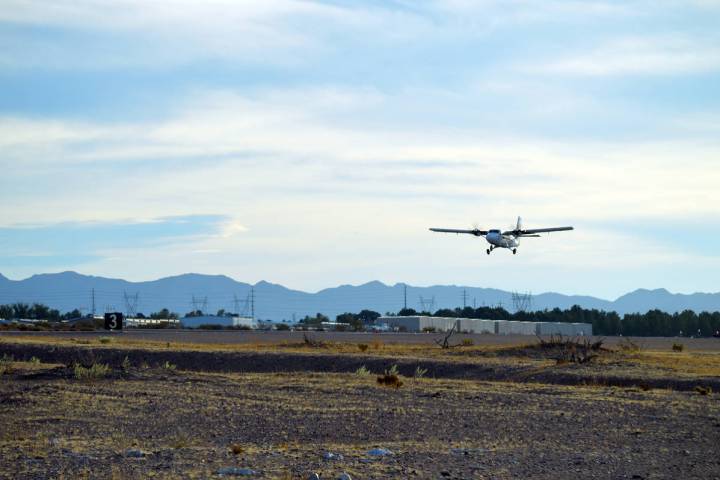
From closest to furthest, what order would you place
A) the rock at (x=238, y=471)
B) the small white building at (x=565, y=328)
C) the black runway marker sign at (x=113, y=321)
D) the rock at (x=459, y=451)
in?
the rock at (x=238, y=471), the rock at (x=459, y=451), the black runway marker sign at (x=113, y=321), the small white building at (x=565, y=328)

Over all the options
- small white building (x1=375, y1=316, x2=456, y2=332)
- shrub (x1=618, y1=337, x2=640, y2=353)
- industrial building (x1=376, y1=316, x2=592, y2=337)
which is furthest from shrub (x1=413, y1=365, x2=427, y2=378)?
small white building (x1=375, y1=316, x2=456, y2=332)

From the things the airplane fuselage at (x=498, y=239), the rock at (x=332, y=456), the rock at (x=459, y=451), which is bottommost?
the rock at (x=459, y=451)

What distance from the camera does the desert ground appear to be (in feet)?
52.2

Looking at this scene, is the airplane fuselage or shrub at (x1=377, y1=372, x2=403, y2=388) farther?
the airplane fuselage

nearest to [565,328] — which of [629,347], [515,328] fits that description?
[515,328]

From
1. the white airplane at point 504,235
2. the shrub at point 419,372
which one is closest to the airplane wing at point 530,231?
the white airplane at point 504,235

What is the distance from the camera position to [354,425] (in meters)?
20.6

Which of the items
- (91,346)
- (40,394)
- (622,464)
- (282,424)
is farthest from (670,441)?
(91,346)

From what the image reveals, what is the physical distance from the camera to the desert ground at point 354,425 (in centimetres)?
1591

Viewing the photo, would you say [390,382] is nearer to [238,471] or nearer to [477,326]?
[238,471]


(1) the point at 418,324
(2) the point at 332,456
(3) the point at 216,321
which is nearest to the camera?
(2) the point at 332,456

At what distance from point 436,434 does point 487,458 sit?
2.85 meters

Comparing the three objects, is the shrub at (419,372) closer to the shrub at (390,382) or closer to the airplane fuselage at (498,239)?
the shrub at (390,382)

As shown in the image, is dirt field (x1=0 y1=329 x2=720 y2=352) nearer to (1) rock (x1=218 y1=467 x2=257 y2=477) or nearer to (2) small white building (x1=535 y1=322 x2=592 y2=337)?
(2) small white building (x1=535 y1=322 x2=592 y2=337)
